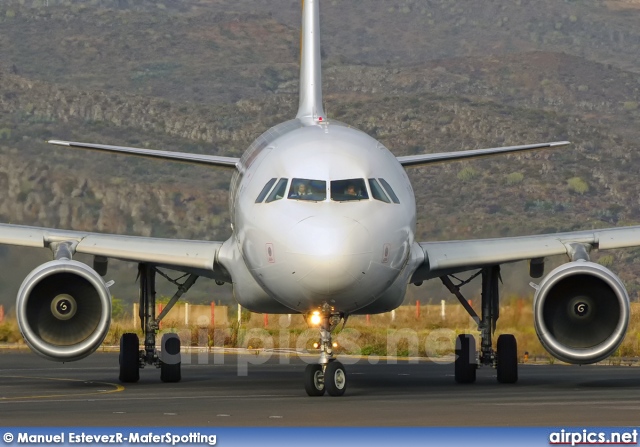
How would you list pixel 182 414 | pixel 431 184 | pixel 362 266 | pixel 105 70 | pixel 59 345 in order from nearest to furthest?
pixel 182 414 → pixel 362 266 → pixel 59 345 → pixel 431 184 → pixel 105 70

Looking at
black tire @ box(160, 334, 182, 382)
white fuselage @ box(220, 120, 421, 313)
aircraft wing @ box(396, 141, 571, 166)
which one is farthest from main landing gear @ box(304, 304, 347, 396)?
black tire @ box(160, 334, 182, 382)

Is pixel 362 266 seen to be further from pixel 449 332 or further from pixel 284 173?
pixel 449 332

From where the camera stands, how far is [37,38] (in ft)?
635

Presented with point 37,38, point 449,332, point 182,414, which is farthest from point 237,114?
point 182,414

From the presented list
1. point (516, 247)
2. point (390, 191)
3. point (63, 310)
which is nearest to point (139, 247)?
point (63, 310)

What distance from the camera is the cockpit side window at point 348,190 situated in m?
21.3

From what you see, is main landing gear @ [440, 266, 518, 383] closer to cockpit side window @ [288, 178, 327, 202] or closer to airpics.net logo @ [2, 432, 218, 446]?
cockpit side window @ [288, 178, 327, 202]

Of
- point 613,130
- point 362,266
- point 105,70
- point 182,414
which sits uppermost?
point 105,70

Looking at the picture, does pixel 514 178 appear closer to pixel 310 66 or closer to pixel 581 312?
pixel 310 66

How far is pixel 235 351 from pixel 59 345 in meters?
14.0

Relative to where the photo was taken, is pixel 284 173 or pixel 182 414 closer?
pixel 182 414

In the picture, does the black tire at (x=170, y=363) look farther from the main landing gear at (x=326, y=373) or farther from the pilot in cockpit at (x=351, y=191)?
the pilot in cockpit at (x=351, y=191)

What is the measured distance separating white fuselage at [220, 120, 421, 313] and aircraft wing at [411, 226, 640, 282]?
169cm

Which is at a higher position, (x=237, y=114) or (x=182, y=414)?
(x=237, y=114)
